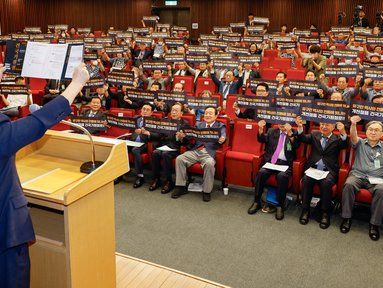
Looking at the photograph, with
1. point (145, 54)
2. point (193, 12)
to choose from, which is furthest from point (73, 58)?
point (193, 12)

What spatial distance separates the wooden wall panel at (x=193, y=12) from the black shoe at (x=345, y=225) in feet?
41.2

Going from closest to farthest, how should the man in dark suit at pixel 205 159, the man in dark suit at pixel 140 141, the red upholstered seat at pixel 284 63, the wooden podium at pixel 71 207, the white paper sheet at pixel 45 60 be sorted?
the wooden podium at pixel 71 207 < the white paper sheet at pixel 45 60 < the man in dark suit at pixel 205 159 < the man in dark suit at pixel 140 141 < the red upholstered seat at pixel 284 63

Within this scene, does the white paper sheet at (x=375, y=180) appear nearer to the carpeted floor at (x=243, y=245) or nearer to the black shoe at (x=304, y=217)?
the carpeted floor at (x=243, y=245)

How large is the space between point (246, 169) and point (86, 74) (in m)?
3.54

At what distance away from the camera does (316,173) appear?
175 inches

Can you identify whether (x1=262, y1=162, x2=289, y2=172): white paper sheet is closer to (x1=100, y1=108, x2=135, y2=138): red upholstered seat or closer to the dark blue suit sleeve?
(x1=100, y1=108, x2=135, y2=138): red upholstered seat

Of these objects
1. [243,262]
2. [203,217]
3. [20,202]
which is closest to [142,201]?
[203,217]

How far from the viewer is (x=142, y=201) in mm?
4887

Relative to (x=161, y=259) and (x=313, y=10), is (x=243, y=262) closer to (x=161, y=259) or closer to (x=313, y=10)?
(x=161, y=259)

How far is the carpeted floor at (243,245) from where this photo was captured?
3.40 meters

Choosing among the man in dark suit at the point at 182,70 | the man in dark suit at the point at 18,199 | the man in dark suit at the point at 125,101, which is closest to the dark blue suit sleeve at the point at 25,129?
the man in dark suit at the point at 18,199

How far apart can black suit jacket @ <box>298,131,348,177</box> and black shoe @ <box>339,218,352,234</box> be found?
20.2 inches

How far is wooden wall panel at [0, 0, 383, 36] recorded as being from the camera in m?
15.4

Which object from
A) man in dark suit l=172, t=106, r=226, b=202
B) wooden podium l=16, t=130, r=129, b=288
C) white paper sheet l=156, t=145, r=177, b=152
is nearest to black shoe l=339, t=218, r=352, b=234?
man in dark suit l=172, t=106, r=226, b=202
